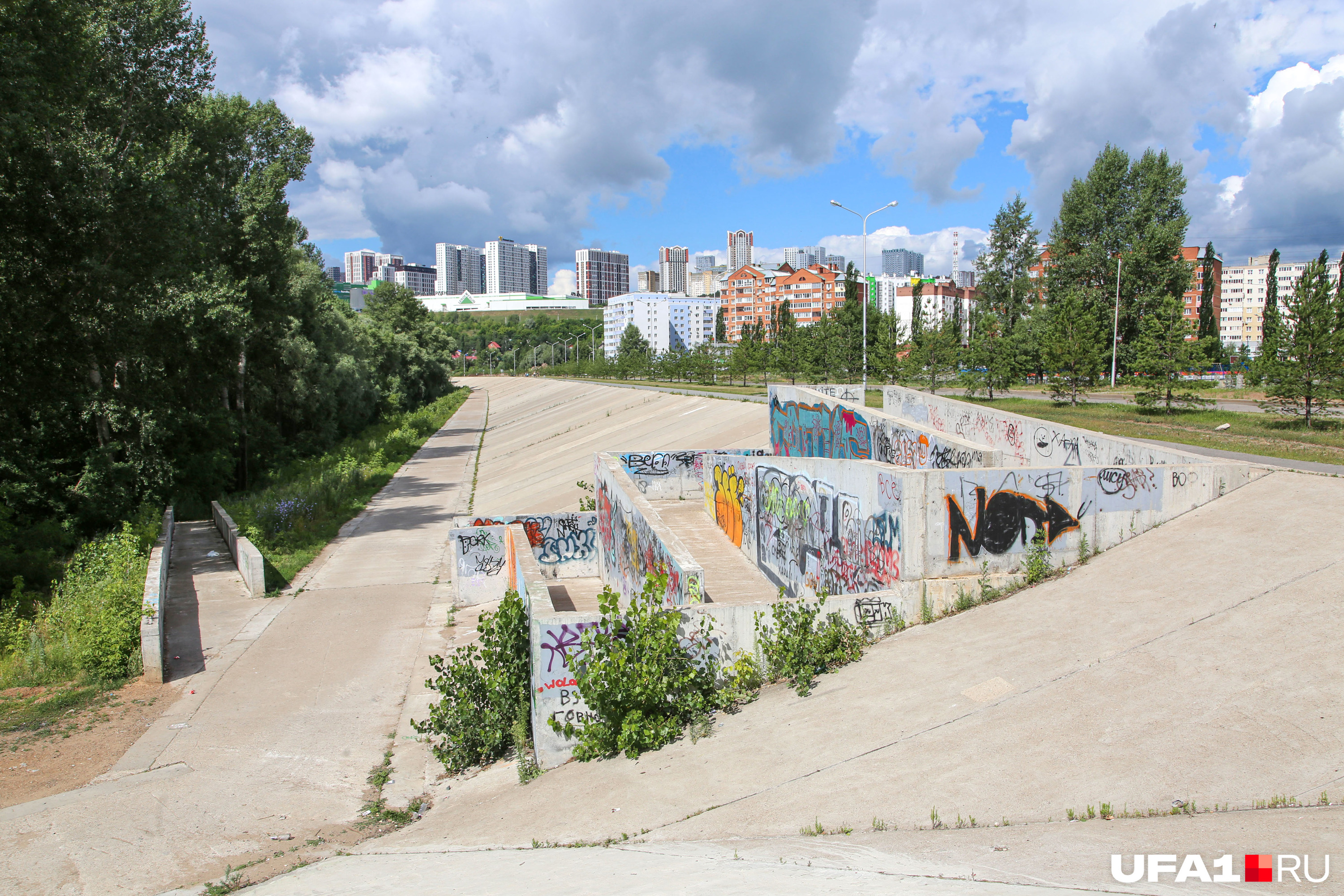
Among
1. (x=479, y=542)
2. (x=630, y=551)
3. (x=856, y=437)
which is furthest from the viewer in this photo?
(x=856, y=437)

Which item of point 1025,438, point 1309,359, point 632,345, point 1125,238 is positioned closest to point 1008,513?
point 1025,438

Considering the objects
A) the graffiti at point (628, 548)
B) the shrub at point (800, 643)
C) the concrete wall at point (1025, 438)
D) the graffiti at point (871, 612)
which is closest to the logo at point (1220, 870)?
the shrub at point (800, 643)

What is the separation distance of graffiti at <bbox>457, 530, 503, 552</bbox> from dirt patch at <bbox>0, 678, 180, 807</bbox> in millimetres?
5389

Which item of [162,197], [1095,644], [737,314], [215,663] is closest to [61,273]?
[162,197]

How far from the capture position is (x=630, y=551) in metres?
13.1

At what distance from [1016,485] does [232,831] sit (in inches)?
349

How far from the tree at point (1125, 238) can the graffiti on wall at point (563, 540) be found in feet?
124

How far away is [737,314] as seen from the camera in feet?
547

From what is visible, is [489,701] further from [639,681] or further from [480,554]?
A: [480,554]

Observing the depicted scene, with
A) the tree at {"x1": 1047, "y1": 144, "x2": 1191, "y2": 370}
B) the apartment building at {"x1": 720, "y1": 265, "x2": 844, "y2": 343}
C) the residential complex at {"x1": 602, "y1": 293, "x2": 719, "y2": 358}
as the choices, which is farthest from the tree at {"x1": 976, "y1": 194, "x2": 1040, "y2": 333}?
the residential complex at {"x1": 602, "y1": 293, "x2": 719, "y2": 358}

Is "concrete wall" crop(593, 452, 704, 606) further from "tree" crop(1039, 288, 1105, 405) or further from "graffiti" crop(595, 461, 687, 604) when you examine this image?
"tree" crop(1039, 288, 1105, 405)

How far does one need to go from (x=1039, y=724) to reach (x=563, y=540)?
1169 cm

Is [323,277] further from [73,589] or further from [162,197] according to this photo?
[73,589]

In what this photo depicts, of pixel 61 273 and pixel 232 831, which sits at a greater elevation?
pixel 61 273
